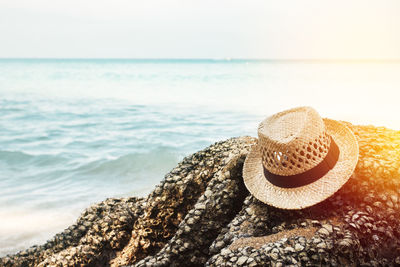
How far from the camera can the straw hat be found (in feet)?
10.5

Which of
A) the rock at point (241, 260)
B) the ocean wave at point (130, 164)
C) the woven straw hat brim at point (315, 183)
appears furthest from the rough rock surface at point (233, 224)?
the ocean wave at point (130, 164)

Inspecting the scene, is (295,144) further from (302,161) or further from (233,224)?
(233,224)

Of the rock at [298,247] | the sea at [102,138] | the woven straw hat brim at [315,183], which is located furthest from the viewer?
the sea at [102,138]

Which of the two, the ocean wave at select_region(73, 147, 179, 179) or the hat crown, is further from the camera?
the ocean wave at select_region(73, 147, 179, 179)

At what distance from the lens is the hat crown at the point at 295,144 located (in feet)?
10.5

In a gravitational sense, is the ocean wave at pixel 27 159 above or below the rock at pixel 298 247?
below

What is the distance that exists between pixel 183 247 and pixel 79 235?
6.84 feet

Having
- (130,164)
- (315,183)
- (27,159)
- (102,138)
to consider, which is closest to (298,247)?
(315,183)

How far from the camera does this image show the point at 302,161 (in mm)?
3207

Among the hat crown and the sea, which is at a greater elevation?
the hat crown

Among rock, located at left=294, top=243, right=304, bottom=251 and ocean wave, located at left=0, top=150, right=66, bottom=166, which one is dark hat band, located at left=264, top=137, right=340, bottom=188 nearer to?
rock, located at left=294, top=243, right=304, bottom=251

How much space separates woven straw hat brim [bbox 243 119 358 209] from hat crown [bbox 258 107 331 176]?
160mm

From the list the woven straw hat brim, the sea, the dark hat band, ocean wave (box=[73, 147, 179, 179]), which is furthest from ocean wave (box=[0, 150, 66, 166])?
the dark hat band

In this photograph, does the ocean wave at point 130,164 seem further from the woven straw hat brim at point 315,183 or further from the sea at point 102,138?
the woven straw hat brim at point 315,183
